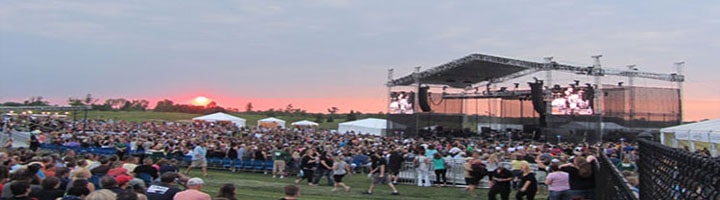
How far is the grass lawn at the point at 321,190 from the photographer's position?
1417 centimetres

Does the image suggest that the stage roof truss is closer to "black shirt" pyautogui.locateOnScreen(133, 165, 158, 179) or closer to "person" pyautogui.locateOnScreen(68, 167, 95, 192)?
"black shirt" pyautogui.locateOnScreen(133, 165, 158, 179)

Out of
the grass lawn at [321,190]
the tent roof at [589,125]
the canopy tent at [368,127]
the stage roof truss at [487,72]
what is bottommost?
the grass lawn at [321,190]

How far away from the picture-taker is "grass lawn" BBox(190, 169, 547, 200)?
1417 centimetres

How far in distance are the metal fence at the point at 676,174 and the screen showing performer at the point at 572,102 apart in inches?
1155

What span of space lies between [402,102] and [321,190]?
25.4 m

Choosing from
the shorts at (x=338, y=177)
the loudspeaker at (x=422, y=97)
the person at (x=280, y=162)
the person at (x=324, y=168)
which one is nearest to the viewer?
the shorts at (x=338, y=177)

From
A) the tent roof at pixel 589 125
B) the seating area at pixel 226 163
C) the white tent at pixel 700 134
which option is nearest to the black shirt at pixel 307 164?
the seating area at pixel 226 163

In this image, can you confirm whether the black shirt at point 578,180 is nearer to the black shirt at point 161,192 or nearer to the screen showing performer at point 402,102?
the black shirt at point 161,192

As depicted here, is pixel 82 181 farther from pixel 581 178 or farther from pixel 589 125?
pixel 589 125

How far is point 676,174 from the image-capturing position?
2.50 metres

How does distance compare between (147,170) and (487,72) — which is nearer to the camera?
(147,170)

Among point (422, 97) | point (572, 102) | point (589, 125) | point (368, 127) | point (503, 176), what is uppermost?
point (422, 97)

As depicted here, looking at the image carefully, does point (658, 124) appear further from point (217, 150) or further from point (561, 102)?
point (217, 150)

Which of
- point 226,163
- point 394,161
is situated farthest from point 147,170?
point 226,163
